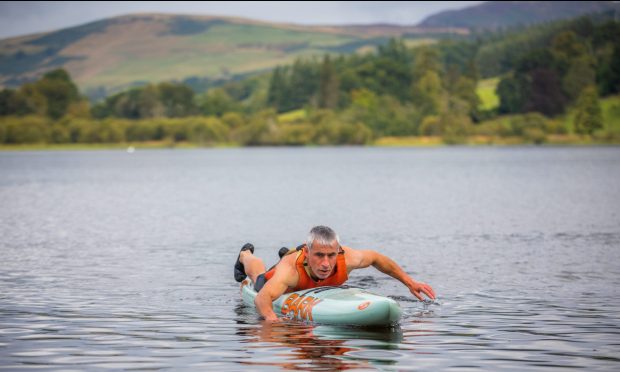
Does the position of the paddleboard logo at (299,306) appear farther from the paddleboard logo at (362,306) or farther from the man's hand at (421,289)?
the man's hand at (421,289)

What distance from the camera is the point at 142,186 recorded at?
10112cm

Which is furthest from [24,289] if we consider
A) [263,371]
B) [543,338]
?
[543,338]

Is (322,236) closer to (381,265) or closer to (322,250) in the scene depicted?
(322,250)

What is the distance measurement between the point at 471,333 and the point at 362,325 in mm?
2312

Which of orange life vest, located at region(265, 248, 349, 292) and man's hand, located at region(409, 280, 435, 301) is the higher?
orange life vest, located at region(265, 248, 349, 292)

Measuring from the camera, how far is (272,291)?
70.3ft

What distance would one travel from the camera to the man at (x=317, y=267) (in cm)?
2066

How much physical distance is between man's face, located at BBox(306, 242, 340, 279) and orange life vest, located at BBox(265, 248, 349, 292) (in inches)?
8.8

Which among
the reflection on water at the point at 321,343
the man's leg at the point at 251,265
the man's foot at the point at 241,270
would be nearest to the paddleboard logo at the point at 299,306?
the reflection on water at the point at 321,343

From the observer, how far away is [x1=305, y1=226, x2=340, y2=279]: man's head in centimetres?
2050

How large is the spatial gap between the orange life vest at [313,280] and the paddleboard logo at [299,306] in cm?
30

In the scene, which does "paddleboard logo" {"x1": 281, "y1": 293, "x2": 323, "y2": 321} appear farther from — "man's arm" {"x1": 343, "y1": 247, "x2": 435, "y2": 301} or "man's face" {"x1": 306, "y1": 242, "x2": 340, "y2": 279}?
"man's arm" {"x1": 343, "y1": 247, "x2": 435, "y2": 301}

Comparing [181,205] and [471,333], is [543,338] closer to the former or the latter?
[471,333]

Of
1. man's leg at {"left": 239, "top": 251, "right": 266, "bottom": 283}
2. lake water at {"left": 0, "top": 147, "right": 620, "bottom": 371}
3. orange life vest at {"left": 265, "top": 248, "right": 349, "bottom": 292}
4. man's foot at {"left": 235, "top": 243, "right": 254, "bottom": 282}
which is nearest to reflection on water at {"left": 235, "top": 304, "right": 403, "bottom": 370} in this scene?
lake water at {"left": 0, "top": 147, "right": 620, "bottom": 371}
